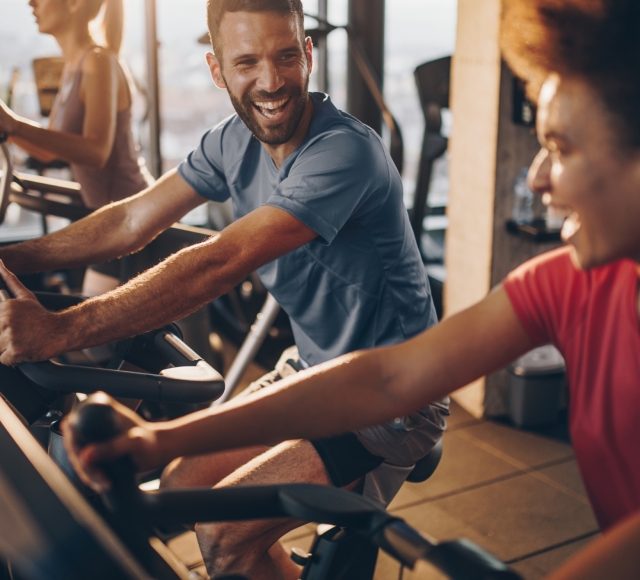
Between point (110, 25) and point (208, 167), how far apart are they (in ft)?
3.76

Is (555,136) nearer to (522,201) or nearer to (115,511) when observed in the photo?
(115,511)

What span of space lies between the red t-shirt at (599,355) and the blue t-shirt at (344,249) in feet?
1.72

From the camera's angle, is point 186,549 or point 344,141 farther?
point 186,549

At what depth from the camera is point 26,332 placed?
44.2 inches

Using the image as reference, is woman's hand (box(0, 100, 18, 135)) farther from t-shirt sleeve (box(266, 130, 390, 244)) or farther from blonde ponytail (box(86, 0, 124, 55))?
t-shirt sleeve (box(266, 130, 390, 244))

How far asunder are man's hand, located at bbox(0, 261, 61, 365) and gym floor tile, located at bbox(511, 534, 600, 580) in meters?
1.55

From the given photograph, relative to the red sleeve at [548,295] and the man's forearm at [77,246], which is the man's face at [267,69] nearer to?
the man's forearm at [77,246]

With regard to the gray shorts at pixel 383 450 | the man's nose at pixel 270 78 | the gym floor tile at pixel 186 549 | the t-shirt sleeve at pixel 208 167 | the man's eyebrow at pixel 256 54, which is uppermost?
the man's eyebrow at pixel 256 54

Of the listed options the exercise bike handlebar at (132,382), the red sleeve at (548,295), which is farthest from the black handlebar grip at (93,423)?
the red sleeve at (548,295)

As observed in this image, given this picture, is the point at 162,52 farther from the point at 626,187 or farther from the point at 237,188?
the point at 626,187

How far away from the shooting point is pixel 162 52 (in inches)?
157

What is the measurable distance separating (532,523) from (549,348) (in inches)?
36.7

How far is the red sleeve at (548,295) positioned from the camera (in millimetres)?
876

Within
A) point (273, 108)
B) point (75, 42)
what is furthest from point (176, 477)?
point (75, 42)
